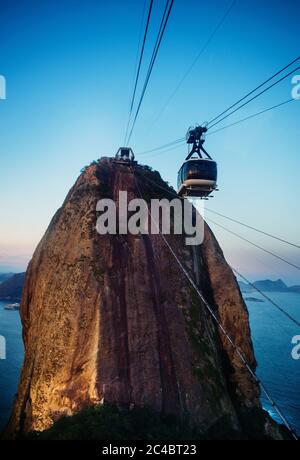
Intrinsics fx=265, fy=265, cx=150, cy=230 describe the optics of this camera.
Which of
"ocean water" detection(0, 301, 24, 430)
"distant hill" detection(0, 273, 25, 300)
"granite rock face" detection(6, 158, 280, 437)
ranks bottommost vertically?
"ocean water" detection(0, 301, 24, 430)

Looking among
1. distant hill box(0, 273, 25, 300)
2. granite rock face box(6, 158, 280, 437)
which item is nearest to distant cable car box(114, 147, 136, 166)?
granite rock face box(6, 158, 280, 437)

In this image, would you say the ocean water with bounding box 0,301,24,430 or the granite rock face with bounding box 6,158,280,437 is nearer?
the granite rock face with bounding box 6,158,280,437

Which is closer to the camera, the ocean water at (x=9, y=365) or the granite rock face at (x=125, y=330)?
the granite rock face at (x=125, y=330)

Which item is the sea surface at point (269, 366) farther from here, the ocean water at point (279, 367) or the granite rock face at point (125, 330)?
the granite rock face at point (125, 330)

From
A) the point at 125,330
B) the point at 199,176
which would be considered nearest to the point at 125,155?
the point at 199,176

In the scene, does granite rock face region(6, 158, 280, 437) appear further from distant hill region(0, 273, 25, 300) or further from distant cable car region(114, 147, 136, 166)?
distant hill region(0, 273, 25, 300)

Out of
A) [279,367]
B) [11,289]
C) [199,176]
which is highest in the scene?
[199,176]

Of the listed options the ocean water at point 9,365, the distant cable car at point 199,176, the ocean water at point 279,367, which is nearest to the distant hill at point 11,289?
the ocean water at point 9,365

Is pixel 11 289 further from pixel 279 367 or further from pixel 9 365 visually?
pixel 279 367

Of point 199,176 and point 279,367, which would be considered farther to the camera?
point 279,367
